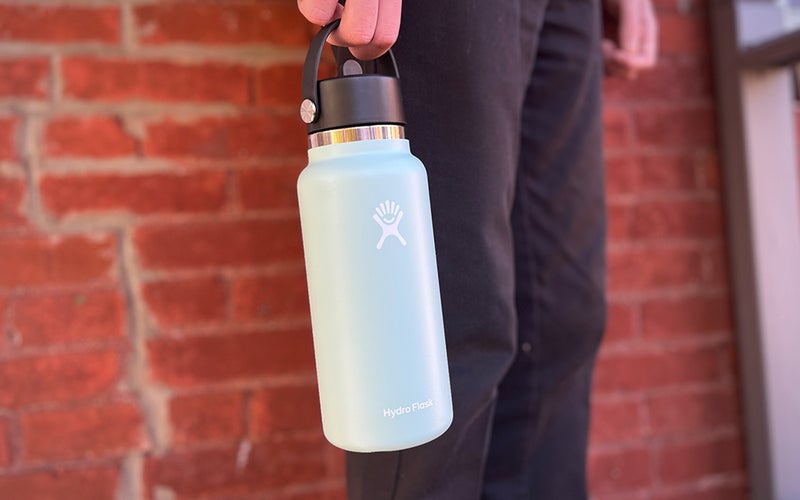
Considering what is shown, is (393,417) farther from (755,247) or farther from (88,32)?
(755,247)

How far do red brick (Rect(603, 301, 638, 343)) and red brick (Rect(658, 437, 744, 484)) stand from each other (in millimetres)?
223

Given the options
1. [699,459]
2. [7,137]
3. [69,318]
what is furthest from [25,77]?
[699,459]

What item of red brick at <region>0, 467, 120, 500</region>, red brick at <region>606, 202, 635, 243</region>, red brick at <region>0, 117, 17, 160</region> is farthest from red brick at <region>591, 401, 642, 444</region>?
red brick at <region>0, 117, 17, 160</region>

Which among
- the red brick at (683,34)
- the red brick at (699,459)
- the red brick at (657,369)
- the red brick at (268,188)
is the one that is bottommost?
the red brick at (699,459)

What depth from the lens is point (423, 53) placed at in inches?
25.7

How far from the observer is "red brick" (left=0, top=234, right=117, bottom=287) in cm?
102

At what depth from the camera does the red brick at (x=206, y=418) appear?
109 cm

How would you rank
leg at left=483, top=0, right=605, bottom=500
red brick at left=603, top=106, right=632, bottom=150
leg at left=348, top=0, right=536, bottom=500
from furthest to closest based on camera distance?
red brick at left=603, top=106, right=632, bottom=150, leg at left=483, top=0, right=605, bottom=500, leg at left=348, top=0, right=536, bottom=500

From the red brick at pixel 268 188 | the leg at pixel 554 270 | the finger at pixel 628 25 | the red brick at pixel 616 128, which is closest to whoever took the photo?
the leg at pixel 554 270

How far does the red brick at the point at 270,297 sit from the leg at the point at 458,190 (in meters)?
0.48

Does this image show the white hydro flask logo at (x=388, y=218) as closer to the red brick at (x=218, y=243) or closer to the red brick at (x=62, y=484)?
the red brick at (x=218, y=243)

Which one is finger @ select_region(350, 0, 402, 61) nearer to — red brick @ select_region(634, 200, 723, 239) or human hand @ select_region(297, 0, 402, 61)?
human hand @ select_region(297, 0, 402, 61)

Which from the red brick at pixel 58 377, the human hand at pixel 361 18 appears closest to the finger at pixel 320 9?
the human hand at pixel 361 18

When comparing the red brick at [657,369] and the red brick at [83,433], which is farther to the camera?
the red brick at [657,369]
